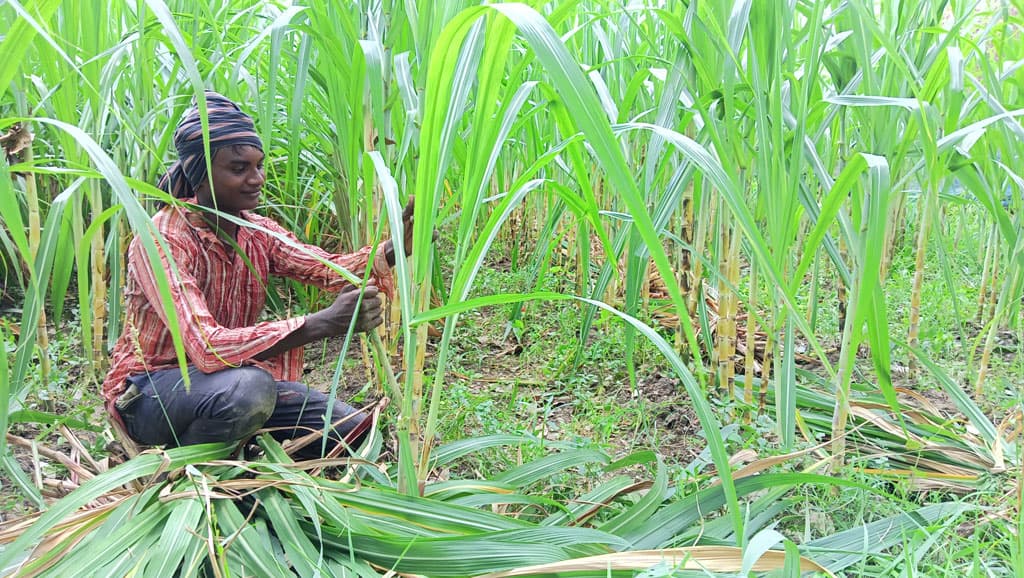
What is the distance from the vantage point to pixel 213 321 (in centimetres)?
130

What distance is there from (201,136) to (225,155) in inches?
3.4

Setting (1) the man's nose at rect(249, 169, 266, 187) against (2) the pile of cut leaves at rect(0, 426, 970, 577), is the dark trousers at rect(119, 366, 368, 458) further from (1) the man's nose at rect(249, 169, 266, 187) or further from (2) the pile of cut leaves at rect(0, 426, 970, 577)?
(1) the man's nose at rect(249, 169, 266, 187)

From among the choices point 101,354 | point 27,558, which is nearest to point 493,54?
point 27,558

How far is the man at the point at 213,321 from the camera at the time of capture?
1274 mm

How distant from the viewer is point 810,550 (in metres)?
1.07

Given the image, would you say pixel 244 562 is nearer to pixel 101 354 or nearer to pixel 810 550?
pixel 810 550

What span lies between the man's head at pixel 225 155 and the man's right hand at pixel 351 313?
30 cm

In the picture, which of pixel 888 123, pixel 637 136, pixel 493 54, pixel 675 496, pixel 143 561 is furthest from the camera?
pixel 637 136

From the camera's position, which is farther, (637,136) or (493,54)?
(637,136)

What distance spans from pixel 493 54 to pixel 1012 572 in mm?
963

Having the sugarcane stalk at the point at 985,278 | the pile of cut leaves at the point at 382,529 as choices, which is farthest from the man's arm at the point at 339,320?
the sugarcane stalk at the point at 985,278

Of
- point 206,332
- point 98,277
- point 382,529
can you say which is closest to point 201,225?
point 206,332

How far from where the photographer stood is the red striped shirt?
1268mm

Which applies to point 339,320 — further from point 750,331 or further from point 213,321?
point 750,331
